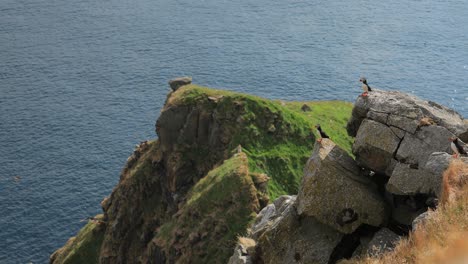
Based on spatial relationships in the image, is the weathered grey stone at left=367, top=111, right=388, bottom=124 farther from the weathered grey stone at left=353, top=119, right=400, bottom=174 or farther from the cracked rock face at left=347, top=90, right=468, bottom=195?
the weathered grey stone at left=353, top=119, right=400, bottom=174

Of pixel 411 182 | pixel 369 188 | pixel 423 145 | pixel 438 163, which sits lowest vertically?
pixel 369 188

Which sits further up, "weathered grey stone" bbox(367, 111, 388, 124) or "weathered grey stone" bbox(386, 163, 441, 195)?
"weathered grey stone" bbox(367, 111, 388, 124)

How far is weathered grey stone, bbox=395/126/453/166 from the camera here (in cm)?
2969

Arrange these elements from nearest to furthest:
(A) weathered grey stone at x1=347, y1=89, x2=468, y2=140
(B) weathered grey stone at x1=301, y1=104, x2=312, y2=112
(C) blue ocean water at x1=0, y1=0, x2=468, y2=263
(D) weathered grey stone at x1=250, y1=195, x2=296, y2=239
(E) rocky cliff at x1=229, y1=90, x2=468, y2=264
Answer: (E) rocky cliff at x1=229, y1=90, x2=468, y2=264, (A) weathered grey stone at x1=347, y1=89, x2=468, y2=140, (D) weathered grey stone at x1=250, y1=195, x2=296, y2=239, (B) weathered grey stone at x1=301, y1=104, x2=312, y2=112, (C) blue ocean water at x1=0, y1=0, x2=468, y2=263

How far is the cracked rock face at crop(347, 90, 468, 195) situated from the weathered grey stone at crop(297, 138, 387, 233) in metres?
1.27

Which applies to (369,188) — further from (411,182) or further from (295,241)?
(295,241)

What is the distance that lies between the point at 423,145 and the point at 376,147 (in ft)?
8.73

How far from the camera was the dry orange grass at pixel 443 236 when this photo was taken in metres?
19.7

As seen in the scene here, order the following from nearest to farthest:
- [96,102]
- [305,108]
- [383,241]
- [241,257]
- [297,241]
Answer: [383,241]
[297,241]
[241,257]
[305,108]
[96,102]

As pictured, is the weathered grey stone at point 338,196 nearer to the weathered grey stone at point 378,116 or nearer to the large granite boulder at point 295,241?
the large granite boulder at point 295,241

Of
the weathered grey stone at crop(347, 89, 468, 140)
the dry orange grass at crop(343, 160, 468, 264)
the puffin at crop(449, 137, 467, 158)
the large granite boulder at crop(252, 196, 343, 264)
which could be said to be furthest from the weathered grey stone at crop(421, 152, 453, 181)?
the large granite boulder at crop(252, 196, 343, 264)

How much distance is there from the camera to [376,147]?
101 ft

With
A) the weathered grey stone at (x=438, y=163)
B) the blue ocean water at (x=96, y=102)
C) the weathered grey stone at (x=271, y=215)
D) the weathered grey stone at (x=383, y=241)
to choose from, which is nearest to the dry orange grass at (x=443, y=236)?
the weathered grey stone at (x=383, y=241)

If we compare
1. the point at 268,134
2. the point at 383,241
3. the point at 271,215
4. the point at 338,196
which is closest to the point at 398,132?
the point at 338,196
